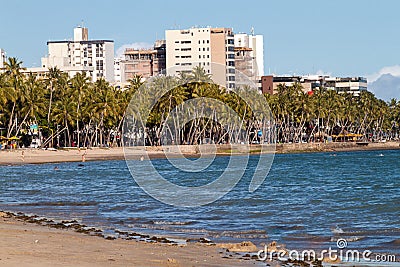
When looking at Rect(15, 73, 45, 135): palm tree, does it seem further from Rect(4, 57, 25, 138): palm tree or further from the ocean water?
the ocean water

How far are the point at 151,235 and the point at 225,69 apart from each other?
17089cm

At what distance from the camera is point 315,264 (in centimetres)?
1927

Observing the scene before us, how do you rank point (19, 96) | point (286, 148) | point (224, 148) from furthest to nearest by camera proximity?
point (286, 148) → point (224, 148) → point (19, 96)

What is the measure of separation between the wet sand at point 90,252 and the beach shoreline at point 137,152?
251 feet

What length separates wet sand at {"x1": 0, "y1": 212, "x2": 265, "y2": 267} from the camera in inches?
693

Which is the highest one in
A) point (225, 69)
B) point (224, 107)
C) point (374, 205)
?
point (225, 69)

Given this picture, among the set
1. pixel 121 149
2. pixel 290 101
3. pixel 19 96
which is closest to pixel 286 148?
pixel 290 101

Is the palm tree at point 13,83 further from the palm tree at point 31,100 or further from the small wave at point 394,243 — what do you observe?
the small wave at point 394,243

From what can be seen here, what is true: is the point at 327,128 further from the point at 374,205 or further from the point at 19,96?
the point at 374,205

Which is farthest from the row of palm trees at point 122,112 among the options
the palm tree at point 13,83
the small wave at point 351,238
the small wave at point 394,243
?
the small wave at point 394,243

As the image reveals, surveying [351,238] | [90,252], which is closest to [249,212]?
[351,238]

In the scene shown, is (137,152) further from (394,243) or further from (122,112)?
(394,243)

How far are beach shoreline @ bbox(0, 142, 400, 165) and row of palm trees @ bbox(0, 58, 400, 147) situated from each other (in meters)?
4.88

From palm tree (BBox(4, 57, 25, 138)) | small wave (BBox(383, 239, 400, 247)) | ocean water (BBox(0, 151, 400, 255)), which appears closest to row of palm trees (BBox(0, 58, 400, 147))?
palm tree (BBox(4, 57, 25, 138))
